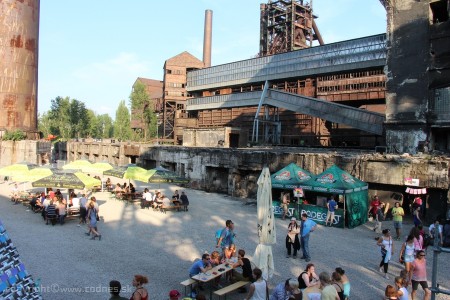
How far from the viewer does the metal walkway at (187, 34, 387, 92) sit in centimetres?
3384

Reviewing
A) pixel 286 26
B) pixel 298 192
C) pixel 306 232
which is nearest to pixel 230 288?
pixel 306 232

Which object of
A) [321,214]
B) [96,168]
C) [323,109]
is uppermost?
[323,109]

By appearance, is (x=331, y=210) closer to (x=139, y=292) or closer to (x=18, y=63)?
(x=139, y=292)

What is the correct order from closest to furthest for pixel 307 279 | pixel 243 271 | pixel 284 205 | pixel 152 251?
pixel 307 279, pixel 243 271, pixel 152 251, pixel 284 205

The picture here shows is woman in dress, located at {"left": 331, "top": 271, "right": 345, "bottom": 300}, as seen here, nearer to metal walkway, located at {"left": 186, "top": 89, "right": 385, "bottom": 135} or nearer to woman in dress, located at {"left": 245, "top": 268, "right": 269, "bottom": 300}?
woman in dress, located at {"left": 245, "top": 268, "right": 269, "bottom": 300}

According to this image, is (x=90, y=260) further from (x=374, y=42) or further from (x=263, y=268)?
(x=374, y=42)

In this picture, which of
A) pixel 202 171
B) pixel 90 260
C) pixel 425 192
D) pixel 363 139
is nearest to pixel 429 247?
pixel 425 192

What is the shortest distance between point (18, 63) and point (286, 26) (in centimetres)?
3645

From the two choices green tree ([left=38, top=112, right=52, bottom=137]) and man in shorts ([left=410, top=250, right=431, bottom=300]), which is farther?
green tree ([left=38, top=112, right=52, bottom=137])

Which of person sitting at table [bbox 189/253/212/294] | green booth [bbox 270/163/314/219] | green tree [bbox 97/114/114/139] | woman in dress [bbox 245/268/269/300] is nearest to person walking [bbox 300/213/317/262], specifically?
person sitting at table [bbox 189/253/212/294]

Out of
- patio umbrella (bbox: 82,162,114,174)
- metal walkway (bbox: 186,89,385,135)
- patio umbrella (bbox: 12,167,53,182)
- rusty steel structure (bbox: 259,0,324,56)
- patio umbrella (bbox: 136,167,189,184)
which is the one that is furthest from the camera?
rusty steel structure (bbox: 259,0,324,56)

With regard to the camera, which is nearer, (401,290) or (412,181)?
(401,290)

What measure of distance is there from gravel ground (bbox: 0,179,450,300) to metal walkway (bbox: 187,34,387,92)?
70.3 ft

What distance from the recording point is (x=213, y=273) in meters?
8.73
